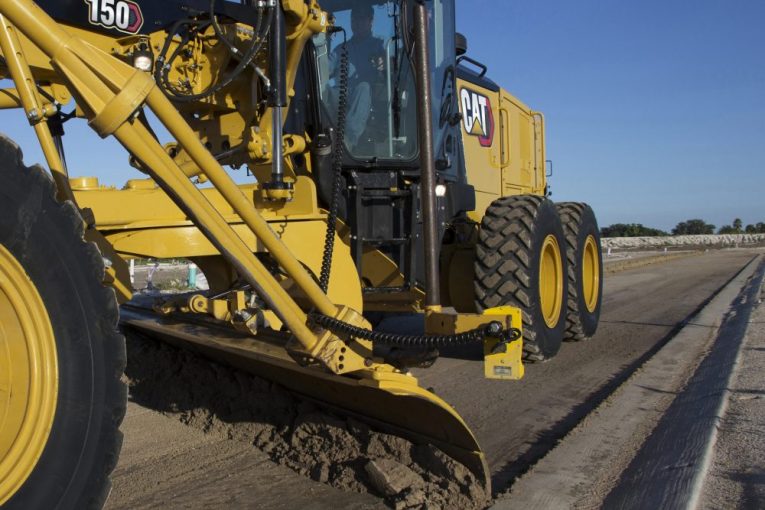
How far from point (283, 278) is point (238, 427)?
1032mm

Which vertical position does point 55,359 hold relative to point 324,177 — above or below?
below

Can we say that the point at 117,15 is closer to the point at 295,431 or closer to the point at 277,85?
the point at 277,85

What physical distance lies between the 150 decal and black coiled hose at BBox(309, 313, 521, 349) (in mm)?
1945

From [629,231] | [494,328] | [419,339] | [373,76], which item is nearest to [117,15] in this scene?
[373,76]

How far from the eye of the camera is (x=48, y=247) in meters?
2.08

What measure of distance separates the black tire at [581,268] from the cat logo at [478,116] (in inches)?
45.4

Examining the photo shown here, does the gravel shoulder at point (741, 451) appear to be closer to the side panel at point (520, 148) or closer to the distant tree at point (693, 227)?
the side panel at point (520, 148)

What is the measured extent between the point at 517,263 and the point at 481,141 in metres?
1.94

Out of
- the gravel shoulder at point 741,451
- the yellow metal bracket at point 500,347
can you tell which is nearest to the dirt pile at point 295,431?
the yellow metal bracket at point 500,347

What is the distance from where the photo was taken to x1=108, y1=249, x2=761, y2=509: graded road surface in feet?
10.7

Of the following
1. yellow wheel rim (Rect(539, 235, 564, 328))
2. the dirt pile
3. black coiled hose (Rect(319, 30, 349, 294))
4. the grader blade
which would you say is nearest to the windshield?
black coiled hose (Rect(319, 30, 349, 294))

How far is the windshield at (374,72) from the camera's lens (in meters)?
4.86

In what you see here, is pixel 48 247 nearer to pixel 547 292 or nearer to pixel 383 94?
pixel 383 94

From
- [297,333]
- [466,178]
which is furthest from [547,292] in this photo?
[297,333]
